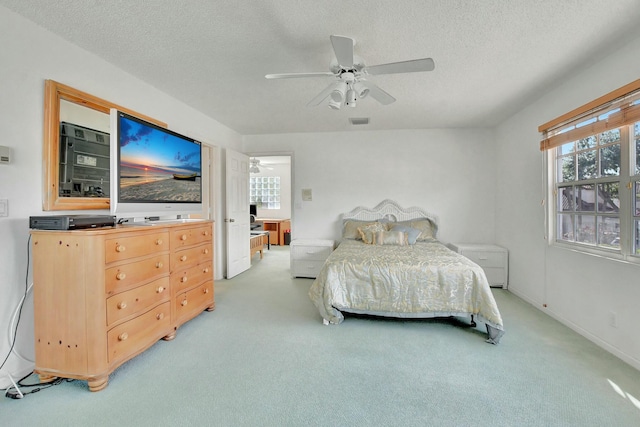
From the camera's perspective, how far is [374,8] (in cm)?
173

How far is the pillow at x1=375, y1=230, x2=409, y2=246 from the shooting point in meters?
3.78

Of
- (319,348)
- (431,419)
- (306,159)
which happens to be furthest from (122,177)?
(306,159)

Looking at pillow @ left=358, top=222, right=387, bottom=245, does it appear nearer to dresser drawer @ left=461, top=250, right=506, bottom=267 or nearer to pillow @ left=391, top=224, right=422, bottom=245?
pillow @ left=391, top=224, right=422, bottom=245

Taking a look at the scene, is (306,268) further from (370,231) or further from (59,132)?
(59,132)

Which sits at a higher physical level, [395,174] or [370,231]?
[395,174]

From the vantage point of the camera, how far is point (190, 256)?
260 centimetres

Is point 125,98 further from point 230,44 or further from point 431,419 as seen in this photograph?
point 431,419

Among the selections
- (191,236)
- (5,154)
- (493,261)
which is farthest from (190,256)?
(493,261)

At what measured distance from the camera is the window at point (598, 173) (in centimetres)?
208

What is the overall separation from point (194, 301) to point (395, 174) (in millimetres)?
Result: 3565

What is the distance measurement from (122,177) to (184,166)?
0.70 m

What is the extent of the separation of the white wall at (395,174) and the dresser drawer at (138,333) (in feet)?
9.34

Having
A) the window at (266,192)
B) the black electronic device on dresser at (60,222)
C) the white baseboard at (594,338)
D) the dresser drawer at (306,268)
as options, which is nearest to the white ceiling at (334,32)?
the black electronic device on dresser at (60,222)

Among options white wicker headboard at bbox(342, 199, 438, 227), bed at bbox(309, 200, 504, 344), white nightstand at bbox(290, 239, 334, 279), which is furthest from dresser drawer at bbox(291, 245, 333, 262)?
bed at bbox(309, 200, 504, 344)
